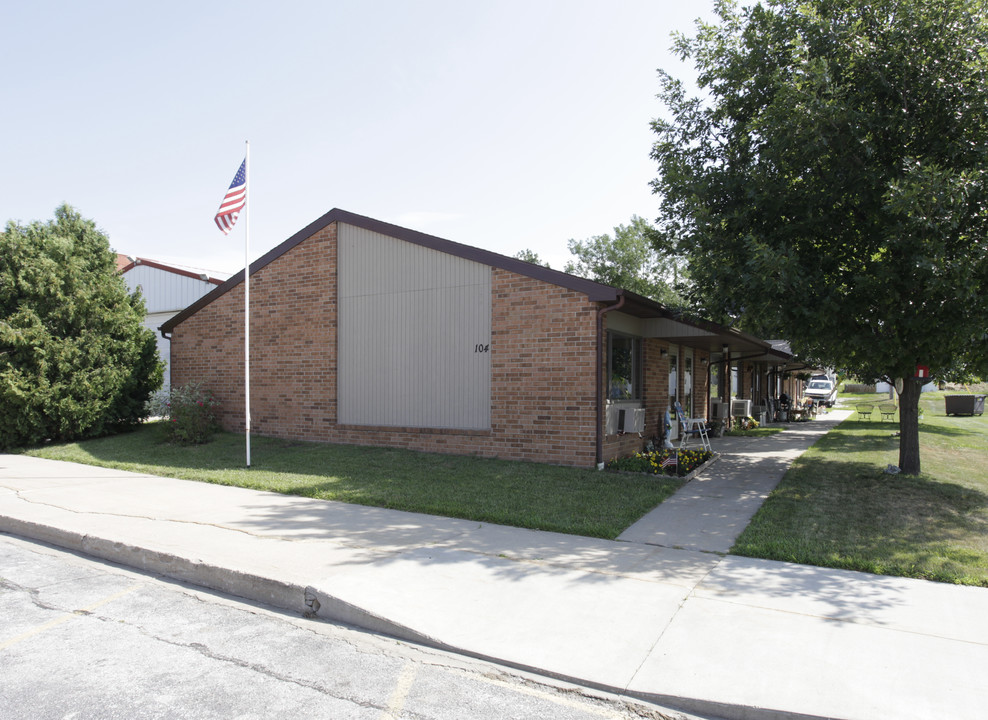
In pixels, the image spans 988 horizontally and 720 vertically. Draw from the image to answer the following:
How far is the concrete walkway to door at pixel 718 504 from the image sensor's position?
684cm

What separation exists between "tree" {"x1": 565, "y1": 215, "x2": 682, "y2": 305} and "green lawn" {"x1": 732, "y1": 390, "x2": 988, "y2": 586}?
3448 centimetres

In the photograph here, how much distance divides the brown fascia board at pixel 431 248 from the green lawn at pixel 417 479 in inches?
117

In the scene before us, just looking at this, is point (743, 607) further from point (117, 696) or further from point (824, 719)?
point (117, 696)

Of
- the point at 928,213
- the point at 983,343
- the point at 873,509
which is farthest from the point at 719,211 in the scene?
the point at 873,509

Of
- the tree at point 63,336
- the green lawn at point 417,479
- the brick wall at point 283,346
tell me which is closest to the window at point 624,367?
the green lawn at point 417,479

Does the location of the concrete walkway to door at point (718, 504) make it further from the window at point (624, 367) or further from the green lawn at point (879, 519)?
the window at point (624, 367)

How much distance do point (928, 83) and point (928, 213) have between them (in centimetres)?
231

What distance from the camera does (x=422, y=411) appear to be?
A: 40.5ft

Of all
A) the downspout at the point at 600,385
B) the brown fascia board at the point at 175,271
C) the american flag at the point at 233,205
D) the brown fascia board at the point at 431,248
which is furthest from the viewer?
the brown fascia board at the point at 175,271

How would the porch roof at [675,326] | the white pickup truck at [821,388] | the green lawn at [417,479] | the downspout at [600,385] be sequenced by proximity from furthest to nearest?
the white pickup truck at [821,388], the porch roof at [675,326], the downspout at [600,385], the green lawn at [417,479]

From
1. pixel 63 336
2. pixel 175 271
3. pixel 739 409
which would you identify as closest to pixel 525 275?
pixel 63 336

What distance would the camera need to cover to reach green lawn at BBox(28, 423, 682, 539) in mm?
7750

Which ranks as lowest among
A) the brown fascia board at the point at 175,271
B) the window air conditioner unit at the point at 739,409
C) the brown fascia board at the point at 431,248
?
the window air conditioner unit at the point at 739,409

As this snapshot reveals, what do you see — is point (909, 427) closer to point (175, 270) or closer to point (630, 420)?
point (630, 420)
